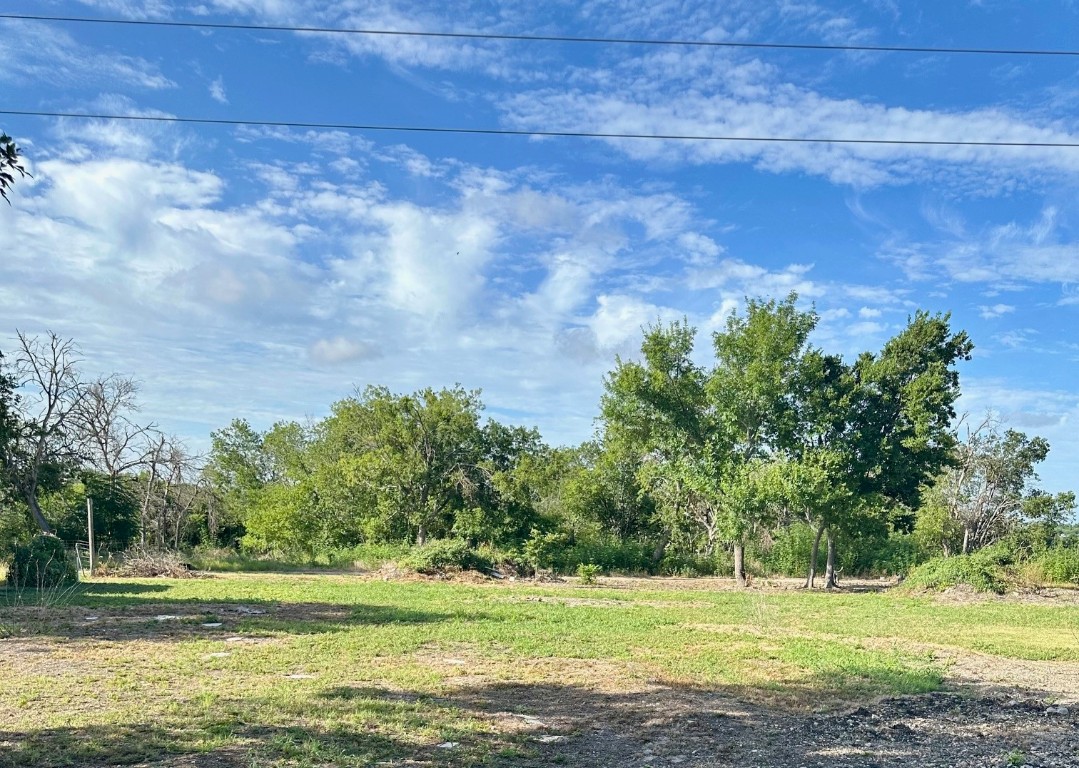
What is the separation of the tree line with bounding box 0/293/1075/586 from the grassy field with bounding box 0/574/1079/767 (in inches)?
321

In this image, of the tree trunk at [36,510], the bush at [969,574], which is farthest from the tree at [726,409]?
the tree trunk at [36,510]

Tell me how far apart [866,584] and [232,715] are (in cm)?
2496

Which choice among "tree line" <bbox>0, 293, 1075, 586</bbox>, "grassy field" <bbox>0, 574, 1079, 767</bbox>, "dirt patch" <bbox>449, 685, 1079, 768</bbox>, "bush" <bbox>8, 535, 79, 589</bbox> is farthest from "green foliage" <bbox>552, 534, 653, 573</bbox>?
"dirt patch" <bbox>449, 685, 1079, 768</bbox>

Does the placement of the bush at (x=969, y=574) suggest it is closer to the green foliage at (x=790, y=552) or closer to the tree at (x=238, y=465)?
the green foliage at (x=790, y=552)

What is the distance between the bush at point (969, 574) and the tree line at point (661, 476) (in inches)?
85.0

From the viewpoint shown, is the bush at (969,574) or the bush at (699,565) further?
the bush at (699,565)

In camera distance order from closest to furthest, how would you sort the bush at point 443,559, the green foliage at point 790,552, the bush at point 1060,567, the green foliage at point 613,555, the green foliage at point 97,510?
the bush at point 443,559 → the bush at point 1060,567 → the green foliage at point 790,552 → the green foliage at point 613,555 → the green foliage at point 97,510

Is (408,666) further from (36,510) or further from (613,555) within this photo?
(36,510)

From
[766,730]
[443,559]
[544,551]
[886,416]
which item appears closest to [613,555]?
[544,551]

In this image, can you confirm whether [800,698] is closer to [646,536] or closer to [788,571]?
[788,571]

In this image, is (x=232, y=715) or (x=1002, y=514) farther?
(x=1002, y=514)

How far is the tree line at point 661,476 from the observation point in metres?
24.8

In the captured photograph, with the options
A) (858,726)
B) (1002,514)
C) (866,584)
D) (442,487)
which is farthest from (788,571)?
(858,726)

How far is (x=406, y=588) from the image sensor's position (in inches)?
814
